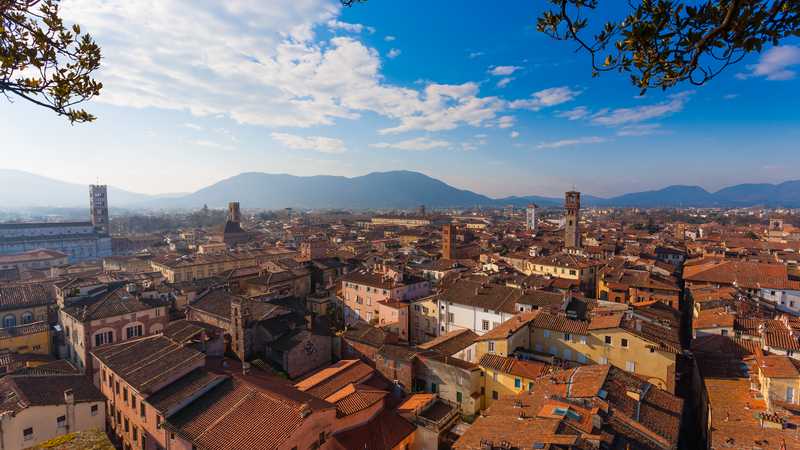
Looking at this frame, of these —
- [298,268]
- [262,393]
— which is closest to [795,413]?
[262,393]

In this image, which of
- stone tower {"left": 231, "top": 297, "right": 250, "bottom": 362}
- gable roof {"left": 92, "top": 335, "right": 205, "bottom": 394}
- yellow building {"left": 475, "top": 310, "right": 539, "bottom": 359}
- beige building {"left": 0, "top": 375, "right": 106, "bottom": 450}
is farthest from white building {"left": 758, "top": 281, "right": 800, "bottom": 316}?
beige building {"left": 0, "top": 375, "right": 106, "bottom": 450}

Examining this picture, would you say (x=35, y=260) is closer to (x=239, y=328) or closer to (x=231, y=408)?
(x=239, y=328)

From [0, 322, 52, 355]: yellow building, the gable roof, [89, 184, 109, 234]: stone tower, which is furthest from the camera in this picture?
[89, 184, 109, 234]: stone tower

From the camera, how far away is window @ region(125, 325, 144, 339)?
31.1 m

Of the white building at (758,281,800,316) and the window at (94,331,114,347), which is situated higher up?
the window at (94,331,114,347)

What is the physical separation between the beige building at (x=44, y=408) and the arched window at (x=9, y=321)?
691 inches

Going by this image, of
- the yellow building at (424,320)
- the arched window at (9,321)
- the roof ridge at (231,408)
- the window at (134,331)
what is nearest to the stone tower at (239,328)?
the window at (134,331)

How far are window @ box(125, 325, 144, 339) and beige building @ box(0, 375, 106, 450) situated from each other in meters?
6.90

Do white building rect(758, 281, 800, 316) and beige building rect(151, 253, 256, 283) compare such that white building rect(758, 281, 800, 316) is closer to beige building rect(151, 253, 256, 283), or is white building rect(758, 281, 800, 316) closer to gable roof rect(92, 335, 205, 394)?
gable roof rect(92, 335, 205, 394)

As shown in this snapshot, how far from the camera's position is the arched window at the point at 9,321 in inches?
1355

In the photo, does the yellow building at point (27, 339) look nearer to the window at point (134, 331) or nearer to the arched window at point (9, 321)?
the arched window at point (9, 321)

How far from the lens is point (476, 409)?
25297 mm

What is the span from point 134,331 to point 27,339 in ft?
27.3

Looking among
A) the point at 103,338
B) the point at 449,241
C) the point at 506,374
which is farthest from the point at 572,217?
the point at 103,338
